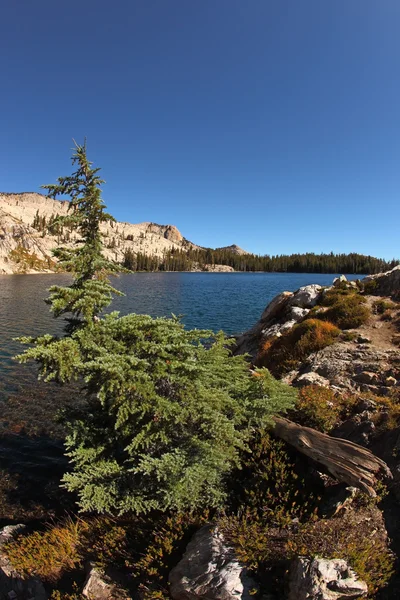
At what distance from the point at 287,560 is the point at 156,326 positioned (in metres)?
5.65

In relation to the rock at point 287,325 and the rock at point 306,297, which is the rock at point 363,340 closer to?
the rock at point 287,325

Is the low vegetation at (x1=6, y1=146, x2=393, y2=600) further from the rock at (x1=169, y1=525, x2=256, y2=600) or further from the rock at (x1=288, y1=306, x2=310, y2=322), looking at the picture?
the rock at (x1=288, y1=306, x2=310, y2=322)

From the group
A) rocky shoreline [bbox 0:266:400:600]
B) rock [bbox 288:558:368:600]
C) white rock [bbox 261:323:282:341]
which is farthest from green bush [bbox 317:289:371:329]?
rock [bbox 288:558:368:600]

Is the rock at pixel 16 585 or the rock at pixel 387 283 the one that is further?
the rock at pixel 387 283

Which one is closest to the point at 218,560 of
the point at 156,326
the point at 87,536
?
the point at 87,536

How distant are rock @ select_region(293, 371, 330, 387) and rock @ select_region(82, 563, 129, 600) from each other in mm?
8874

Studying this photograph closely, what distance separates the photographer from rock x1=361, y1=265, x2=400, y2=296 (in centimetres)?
2109

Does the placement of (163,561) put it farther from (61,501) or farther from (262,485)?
(61,501)

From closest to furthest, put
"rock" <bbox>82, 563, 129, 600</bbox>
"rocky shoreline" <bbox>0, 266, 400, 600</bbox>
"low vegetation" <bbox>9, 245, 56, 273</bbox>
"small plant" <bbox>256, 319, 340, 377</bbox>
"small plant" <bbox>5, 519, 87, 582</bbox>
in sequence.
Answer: "rocky shoreline" <bbox>0, 266, 400, 600</bbox> → "rock" <bbox>82, 563, 129, 600</bbox> → "small plant" <bbox>5, 519, 87, 582</bbox> → "small plant" <bbox>256, 319, 340, 377</bbox> → "low vegetation" <bbox>9, 245, 56, 273</bbox>

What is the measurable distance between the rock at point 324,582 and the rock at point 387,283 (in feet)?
65.7

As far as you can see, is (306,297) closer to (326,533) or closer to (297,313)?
(297,313)

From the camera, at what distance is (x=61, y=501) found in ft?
33.6

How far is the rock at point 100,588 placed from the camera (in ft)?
18.7

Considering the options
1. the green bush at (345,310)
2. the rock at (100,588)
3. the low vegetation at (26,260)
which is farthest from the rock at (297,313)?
the low vegetation at (26,260)
